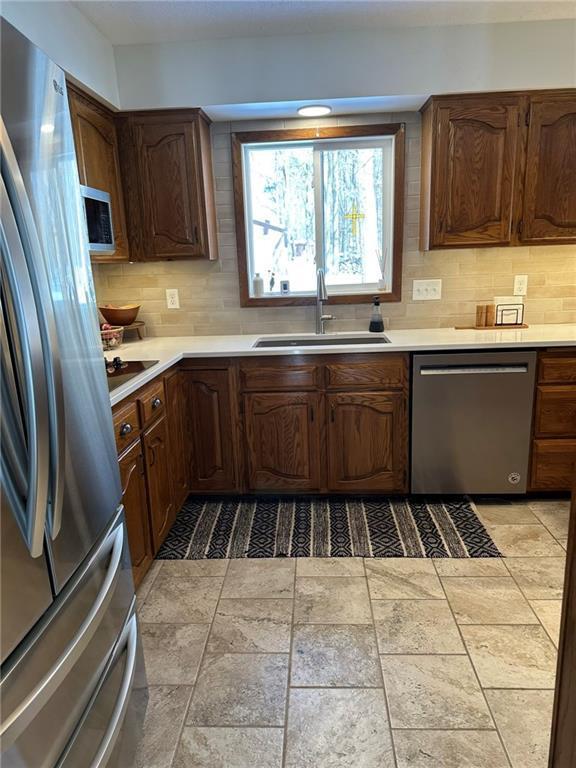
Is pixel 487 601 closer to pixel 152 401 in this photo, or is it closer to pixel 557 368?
pixel 557 368

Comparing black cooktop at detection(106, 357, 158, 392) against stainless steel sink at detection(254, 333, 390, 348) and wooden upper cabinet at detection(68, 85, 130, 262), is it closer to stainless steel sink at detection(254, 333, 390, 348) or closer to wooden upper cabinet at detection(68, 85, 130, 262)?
wooden upper cabinet at detection(68, 85, 130, 262)

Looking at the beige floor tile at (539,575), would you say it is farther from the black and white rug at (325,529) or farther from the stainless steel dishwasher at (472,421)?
the stainless steel dishwasher at (472,421)

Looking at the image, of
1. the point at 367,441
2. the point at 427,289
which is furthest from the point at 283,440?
the point at 427,289

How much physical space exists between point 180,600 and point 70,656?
1.11 meters

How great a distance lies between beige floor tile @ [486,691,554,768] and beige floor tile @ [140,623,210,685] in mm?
1005

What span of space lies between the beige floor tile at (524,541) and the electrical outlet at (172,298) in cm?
227

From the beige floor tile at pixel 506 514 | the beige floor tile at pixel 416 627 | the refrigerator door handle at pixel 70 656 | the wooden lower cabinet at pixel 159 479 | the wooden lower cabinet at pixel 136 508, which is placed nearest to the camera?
the refrigerator door handle at pixel 70 656

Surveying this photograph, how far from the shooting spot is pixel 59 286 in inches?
41.5

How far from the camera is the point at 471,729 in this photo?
1.47 meters

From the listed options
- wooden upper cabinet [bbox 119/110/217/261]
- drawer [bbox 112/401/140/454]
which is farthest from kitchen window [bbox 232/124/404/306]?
drawer [bbox 112/401/140/454]

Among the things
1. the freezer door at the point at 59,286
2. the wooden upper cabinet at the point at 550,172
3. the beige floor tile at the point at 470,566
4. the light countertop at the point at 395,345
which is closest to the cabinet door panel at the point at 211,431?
the light countertop at the point at 395,345

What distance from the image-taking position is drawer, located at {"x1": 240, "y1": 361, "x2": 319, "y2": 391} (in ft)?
8.83

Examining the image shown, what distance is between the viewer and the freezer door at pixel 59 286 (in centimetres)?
92

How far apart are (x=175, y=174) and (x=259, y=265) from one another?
2.51 feet
